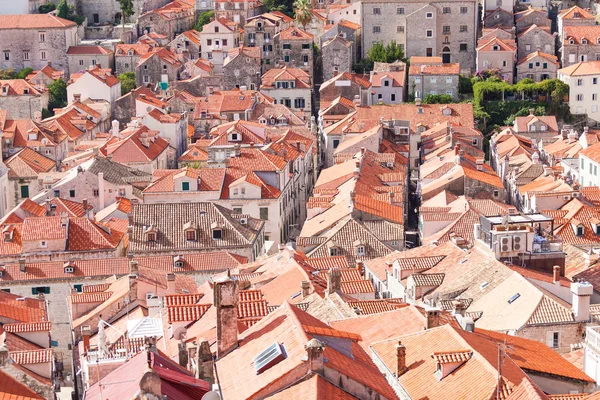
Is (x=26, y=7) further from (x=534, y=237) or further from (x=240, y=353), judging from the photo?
(x=240, y=353)

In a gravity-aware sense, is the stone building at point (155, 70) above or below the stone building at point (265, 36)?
below

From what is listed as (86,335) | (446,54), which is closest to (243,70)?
(446,54)

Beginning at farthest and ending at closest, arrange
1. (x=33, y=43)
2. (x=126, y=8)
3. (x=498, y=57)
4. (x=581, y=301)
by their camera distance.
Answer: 1. (x=126, y=8)
2. (x=33, y=43)
3. (x=498, y=57)
4. (x=581, y=301)

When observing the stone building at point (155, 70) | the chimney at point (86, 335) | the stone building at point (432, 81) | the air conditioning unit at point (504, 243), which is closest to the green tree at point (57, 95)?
the stone building at point (155, 70)

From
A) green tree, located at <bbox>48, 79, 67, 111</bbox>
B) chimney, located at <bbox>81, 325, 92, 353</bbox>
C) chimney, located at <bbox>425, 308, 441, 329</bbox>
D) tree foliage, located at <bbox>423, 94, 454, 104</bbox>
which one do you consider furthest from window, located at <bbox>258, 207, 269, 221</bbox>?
green tree, located at <bbox>48, 79, 67, 111</bbox>

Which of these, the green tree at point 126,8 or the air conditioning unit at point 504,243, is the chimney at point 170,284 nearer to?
the air conditioning unit at point 504,243

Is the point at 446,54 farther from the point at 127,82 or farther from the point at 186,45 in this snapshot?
the point at 127,82
